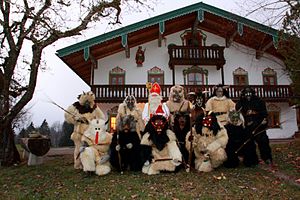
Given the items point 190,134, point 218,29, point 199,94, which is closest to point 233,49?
point 218,29

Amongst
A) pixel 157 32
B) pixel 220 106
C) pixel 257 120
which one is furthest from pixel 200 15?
pixel 257 120

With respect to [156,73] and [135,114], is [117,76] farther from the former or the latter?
[135,114]

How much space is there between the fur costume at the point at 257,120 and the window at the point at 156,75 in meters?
9.85

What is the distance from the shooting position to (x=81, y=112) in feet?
23.1

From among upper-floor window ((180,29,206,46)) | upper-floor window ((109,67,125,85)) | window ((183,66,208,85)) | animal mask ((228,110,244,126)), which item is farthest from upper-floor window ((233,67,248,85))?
animal mask ((228,110,244,126))

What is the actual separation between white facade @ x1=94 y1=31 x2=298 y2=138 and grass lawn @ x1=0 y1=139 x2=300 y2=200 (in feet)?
32.4

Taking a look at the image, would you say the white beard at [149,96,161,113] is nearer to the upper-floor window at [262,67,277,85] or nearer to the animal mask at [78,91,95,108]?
the animal mask at [78,91,95,108]

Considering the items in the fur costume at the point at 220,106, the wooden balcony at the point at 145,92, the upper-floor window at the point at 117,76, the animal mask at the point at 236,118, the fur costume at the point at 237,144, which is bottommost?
the fur costume at the point at 237,144

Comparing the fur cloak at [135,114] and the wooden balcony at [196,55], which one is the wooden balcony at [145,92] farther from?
the fur cloak at [135,114]

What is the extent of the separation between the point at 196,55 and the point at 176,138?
1041cm

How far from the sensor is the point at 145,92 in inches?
594

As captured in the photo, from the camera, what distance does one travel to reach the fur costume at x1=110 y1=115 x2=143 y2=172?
6211mm

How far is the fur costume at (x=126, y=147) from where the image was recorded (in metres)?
6.21

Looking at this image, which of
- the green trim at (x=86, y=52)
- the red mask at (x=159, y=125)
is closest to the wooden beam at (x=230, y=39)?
the green trim at (x=86, y=52)
